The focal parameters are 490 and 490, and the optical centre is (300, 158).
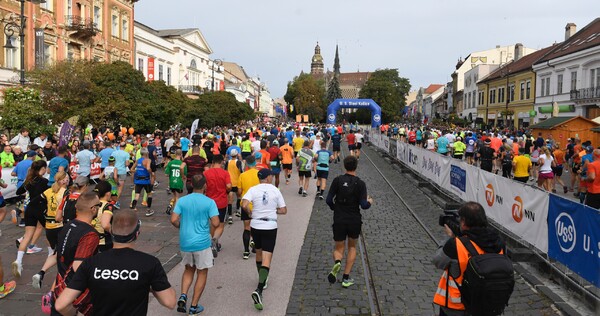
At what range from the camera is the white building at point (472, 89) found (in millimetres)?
67812

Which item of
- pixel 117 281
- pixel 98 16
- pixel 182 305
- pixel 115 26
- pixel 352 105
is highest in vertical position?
pixel 98 16

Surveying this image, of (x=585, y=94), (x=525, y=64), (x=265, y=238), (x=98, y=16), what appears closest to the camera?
(x=265, y=238)

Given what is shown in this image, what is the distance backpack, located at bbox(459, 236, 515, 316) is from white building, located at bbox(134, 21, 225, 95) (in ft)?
151

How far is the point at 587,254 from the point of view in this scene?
6543 mm

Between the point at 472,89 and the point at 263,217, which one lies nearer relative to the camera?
the point at 263,217

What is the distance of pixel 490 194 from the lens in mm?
10922

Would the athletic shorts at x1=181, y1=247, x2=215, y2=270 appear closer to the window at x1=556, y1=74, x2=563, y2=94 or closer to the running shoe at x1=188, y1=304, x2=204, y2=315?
the running shoe at x1=188, y1=304, x2=204, y2=315

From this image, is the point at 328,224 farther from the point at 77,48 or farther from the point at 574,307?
the point at 77,48

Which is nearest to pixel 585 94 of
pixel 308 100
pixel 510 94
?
pixel 510 94

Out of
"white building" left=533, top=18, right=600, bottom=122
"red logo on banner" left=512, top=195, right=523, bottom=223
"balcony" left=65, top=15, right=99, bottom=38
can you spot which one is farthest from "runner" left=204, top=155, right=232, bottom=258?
"white building" left=533, top=18, right=600, bottom=122

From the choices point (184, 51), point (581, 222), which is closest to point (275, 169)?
point (581, 222)

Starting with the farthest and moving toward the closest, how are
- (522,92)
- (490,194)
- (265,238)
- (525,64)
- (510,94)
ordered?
1. (510,94)
2. (525,64)
3. (522,92)
4. (490,194)
5. (265,238)

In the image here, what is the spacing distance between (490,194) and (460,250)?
24.7ft

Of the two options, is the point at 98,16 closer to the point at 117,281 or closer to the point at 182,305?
the point at 182,305
